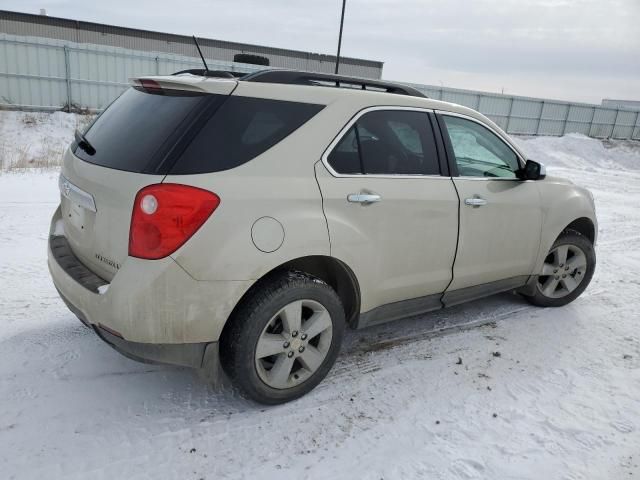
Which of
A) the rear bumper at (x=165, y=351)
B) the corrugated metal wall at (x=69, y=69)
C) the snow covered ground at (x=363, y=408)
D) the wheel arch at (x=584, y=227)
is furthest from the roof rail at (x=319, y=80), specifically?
the corrugated metal wall at (x=69, y=69)

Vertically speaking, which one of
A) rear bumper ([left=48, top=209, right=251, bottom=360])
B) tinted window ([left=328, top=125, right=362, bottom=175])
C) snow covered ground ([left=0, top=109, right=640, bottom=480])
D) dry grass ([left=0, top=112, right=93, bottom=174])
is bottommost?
dry grass ([left=0, top=112, right=93, bottom=174])

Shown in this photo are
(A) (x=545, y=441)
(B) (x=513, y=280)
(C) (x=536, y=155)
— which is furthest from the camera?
(C) (x=536, y=155)

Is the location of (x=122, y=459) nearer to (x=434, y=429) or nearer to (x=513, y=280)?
(x=434, y=429)

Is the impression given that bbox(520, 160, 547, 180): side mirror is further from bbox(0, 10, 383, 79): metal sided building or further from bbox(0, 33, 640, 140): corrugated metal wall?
bbox(0, 10, 383, 79): metal sided building

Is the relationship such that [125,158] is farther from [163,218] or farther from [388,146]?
[388,146]

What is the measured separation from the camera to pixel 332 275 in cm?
311

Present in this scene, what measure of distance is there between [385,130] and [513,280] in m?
1.81

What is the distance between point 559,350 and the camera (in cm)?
378

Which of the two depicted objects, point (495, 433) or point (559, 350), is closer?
point (495, 433)

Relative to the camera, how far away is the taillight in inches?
92.1

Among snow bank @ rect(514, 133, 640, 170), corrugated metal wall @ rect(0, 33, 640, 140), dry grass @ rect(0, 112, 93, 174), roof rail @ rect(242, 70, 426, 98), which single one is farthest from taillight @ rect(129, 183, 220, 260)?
snow bank @ rect(514, 133, 640, 170)

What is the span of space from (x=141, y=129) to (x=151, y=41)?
3430 centimetres

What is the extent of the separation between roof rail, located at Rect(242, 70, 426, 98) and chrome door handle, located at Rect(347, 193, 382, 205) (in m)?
0.72

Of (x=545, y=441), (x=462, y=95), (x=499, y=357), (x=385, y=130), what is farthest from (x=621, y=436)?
(x=462, y=95)
